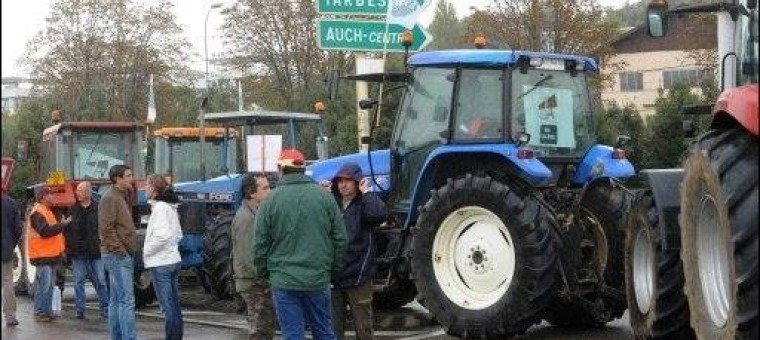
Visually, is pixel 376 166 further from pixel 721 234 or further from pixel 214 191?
pixel 721 234

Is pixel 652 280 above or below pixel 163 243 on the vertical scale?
below

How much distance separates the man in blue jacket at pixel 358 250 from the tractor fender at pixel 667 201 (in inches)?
88.3

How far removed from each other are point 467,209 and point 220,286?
4.62 metres

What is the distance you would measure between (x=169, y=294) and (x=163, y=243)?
476 mm

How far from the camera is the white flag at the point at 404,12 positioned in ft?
46.0

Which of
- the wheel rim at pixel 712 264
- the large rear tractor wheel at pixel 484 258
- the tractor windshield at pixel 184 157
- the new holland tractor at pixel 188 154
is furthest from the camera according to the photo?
the tractor windshield at pixel 184 157

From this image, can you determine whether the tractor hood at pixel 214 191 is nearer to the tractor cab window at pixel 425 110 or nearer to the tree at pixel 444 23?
the tractor cab window at pixel 425 110

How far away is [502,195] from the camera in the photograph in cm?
992

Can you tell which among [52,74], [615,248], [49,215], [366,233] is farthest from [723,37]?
[52,74]

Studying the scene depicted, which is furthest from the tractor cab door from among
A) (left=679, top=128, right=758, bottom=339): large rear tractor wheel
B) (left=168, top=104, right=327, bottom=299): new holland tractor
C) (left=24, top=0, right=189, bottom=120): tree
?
(left=24, top=0, right=189, bottom=120): tree

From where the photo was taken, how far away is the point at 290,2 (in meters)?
40.6

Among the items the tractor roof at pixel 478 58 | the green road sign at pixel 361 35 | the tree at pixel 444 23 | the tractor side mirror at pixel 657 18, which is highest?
the tree at pixel 444 23

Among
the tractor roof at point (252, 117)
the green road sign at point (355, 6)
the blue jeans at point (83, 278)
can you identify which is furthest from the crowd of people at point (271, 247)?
the green road sign at point (355, 6)

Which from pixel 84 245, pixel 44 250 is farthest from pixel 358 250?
pixel 44 250
